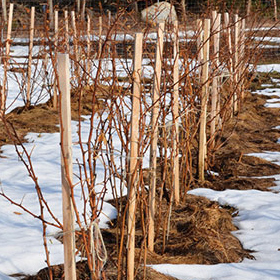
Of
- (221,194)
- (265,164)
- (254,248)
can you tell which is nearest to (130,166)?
(254,248)

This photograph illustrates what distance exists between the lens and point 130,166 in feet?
6.74

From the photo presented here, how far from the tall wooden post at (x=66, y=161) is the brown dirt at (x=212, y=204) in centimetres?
59

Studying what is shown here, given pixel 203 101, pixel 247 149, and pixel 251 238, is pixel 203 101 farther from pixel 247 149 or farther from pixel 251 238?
pixel 247 149

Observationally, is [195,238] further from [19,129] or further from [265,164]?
[19,129]

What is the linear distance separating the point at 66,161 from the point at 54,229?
167 centimetres

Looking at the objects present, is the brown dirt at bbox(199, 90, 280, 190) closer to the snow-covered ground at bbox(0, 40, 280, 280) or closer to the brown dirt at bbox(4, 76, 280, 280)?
the brown dirt at bbox(4, 76, 280, 280)

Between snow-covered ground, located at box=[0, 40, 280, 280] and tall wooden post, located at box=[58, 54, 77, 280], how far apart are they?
75 millimetres

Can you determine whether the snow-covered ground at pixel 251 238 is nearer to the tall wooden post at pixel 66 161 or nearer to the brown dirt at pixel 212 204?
the brown dirt at pixel 212 204

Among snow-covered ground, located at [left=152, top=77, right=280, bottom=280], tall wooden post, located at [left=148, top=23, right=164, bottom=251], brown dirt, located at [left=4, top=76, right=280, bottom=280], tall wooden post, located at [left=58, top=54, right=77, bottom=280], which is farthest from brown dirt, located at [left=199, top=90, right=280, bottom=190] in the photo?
tall wooden post, located at [left=58, top=54, right=77, bottom=280]

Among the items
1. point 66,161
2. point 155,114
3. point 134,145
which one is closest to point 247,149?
point 155,114

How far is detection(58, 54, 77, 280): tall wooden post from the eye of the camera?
5.05 ft

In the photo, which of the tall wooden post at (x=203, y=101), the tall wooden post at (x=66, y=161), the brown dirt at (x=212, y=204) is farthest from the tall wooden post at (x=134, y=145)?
the tall wooden post at (x=203, y=101)

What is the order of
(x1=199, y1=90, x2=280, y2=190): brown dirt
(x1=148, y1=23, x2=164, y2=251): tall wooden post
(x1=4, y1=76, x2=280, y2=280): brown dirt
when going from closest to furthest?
(x1=148, y1=23, x2=164, y2=251): tall wooden post < (x1=4, y1=76, x2=280, y2=280): brown dirt < (x1=199, y1=90, x2=280, y2=190): brown dirt

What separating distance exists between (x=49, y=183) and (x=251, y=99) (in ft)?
18.4
